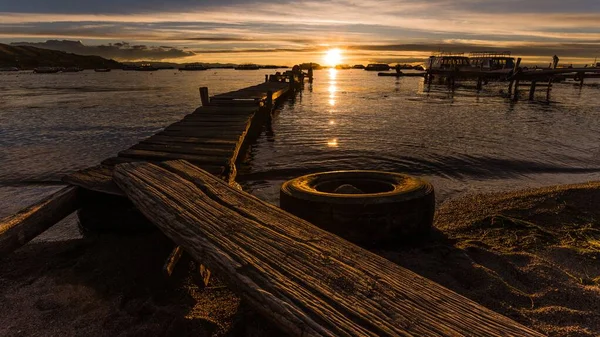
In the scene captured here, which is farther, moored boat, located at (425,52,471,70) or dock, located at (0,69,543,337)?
moored boat, located at (425,52,471,70)

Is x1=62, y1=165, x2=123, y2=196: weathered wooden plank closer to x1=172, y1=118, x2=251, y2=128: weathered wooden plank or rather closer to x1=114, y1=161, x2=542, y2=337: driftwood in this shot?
x1=114, y1=161, x2=542, y2=337: driftwood

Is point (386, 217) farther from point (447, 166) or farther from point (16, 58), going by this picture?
point (16, 58)

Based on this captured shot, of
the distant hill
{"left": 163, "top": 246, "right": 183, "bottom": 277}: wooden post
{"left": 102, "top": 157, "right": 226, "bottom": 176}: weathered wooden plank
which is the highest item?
the distant hill

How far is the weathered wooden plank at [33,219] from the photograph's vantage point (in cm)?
410

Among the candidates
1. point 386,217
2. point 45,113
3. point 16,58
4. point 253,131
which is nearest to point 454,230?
point 386,217

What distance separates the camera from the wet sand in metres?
3.48

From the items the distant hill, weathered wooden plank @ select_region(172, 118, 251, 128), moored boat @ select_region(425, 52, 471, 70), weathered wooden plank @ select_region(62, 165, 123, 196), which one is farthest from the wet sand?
the distant hill

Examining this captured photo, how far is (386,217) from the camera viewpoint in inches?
185

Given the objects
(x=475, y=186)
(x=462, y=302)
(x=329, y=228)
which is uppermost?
(x=462, y=302)

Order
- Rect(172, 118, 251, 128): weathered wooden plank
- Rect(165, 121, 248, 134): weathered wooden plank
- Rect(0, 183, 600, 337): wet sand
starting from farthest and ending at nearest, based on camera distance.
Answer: Rect(172, 118, 251, 128): weathered wooden plank, Rect(165, 121, 248, 134): weathered wooden plank, Rect(0, 183, 600, 337): wet sand

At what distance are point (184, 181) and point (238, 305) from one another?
1.85 metres

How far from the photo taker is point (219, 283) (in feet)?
14.3

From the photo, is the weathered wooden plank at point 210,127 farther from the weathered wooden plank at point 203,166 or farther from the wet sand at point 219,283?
the wet sand at point 219,283

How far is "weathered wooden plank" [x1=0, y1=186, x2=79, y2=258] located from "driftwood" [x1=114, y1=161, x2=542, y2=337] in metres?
1.67
